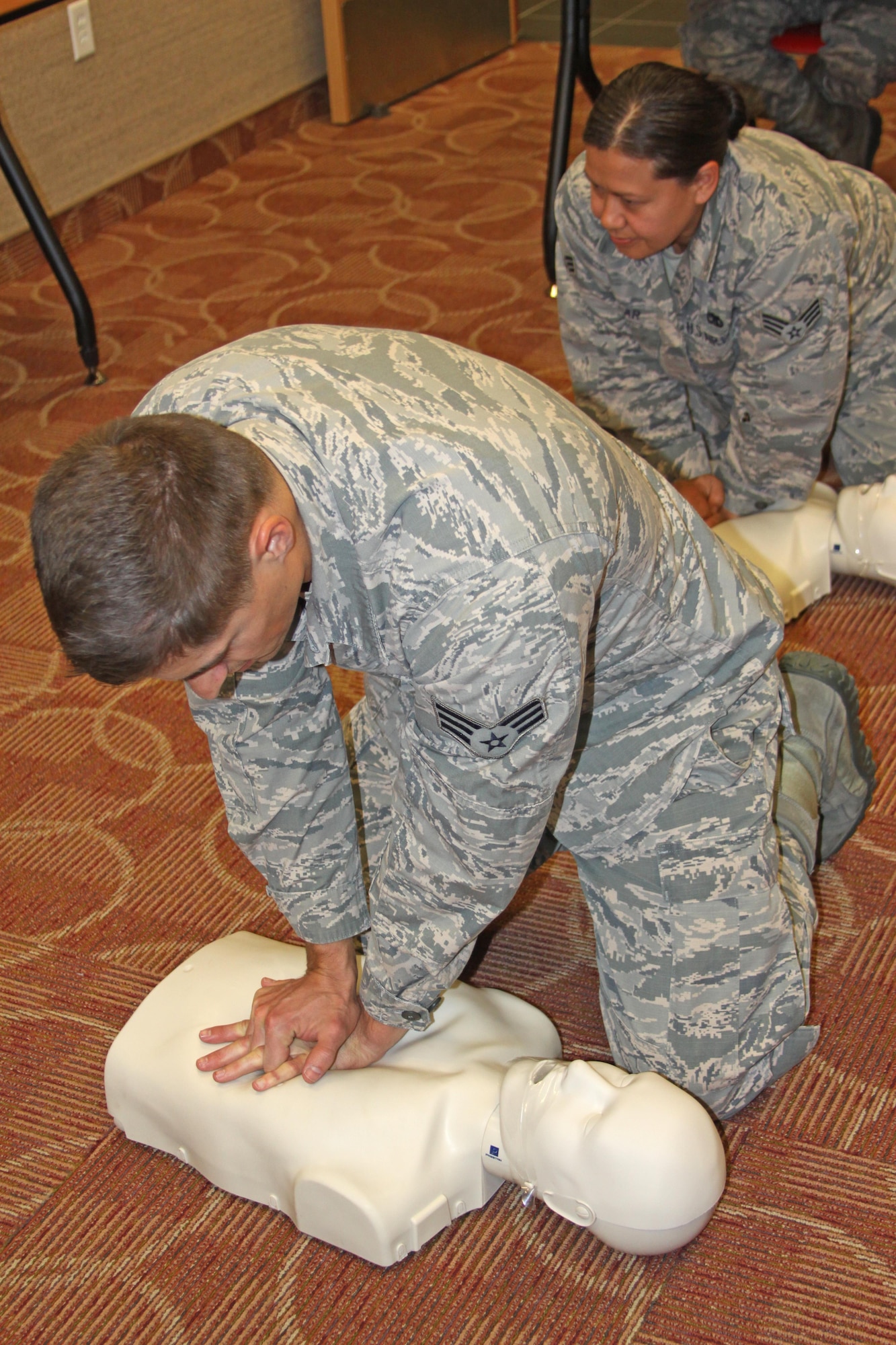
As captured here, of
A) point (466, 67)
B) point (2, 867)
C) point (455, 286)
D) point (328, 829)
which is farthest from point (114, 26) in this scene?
point (328, 829)

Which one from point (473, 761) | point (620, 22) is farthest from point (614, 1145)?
point (620, 22)

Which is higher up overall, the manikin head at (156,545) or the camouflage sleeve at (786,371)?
the manikin head at (156,545)

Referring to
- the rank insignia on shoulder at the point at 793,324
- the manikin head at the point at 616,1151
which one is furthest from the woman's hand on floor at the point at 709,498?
the manikin head at the point at 616,1151

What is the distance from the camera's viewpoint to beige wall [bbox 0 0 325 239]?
330cm

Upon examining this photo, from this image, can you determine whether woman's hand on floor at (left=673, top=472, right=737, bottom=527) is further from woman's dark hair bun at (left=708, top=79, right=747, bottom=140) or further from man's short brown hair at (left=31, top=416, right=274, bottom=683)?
man's short brown hair at (left=31, top=416, right=274, bottom=683)

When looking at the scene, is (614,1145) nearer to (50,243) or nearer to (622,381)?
(622,381)

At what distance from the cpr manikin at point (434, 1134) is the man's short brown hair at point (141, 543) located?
55cm

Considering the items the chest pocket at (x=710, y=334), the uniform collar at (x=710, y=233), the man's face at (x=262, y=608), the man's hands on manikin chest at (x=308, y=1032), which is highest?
the man's face at (x=262, y=608)

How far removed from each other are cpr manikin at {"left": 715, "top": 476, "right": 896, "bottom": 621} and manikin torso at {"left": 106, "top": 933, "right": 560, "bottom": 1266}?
932 millimetres

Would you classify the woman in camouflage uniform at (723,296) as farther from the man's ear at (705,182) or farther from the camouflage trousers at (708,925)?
the camouflage trousers at (708,925)

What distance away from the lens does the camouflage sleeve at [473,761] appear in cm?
105

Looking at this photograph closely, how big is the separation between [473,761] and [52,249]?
2159 millimetres

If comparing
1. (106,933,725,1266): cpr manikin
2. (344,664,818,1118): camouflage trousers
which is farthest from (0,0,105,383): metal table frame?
(106,933,725,1266): cpr manikin

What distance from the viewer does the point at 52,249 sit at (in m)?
2.84
